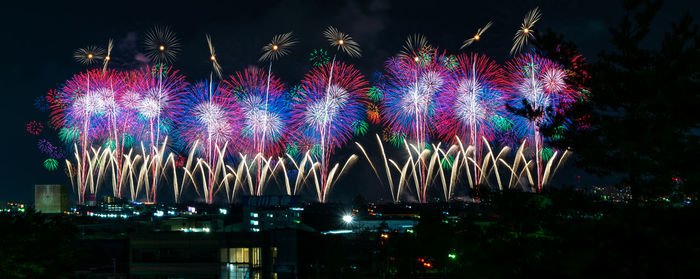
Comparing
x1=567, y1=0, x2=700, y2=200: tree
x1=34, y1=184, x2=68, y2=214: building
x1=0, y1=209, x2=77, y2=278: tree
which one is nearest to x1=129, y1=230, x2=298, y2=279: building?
x1=0, y1=209, x2=77, y2=278: tree

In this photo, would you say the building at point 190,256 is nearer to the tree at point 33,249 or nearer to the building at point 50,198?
the tree at point 33,249

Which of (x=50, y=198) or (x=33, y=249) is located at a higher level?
(x=50, y=198)

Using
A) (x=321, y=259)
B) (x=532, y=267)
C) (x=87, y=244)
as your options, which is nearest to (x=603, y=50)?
(x=532, y=267)

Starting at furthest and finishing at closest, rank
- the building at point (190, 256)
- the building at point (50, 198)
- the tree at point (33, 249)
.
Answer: the building at point (50, 198), the building at point (190, 256), the tree at point (33, 249)

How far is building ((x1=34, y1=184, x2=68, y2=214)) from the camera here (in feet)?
461

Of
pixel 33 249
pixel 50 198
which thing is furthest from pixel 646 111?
pixel 50 198

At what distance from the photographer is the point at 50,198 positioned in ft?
465

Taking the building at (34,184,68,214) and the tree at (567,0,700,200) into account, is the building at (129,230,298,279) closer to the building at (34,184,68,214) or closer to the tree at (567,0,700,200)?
the tree at (567,0,700,200)

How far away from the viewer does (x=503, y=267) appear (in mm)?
28328

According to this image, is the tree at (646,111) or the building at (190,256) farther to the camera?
the building at (190,256)

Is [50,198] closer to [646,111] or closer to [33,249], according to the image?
[33,249]

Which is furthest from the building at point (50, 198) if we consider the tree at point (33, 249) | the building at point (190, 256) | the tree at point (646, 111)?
the tree at point (646, 111)

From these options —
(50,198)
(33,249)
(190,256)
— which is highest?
(50,198)

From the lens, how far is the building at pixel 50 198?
140500 mm
